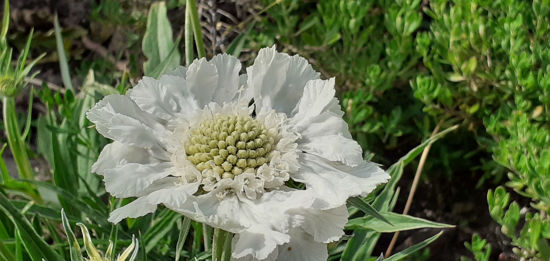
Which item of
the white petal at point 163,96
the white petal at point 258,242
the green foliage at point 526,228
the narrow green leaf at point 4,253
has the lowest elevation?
the green foliage at point 526,228

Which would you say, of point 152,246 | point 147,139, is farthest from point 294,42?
point 147,139

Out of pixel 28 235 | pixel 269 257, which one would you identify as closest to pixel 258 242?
pixel 269 257

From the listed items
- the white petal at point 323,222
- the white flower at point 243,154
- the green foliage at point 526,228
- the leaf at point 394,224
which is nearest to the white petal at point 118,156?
the white flower at point 243,154

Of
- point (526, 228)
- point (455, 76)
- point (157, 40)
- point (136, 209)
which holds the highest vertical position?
point (136, 209)

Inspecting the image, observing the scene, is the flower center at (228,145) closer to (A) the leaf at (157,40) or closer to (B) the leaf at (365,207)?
(B) the leaf at (365,207)

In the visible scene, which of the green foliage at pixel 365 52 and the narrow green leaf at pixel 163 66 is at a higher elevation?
the narrow green leaf at pixel 163 66

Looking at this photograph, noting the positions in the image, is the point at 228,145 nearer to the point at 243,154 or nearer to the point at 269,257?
the point at 243,154

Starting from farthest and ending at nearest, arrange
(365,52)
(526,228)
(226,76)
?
1. (365,52)
2. (526,228)
3. (226,76)

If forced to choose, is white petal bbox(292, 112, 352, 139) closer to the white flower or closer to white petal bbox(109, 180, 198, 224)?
the white flower

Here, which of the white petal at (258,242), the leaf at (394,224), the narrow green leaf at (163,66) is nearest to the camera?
the white petal at (258,242)
